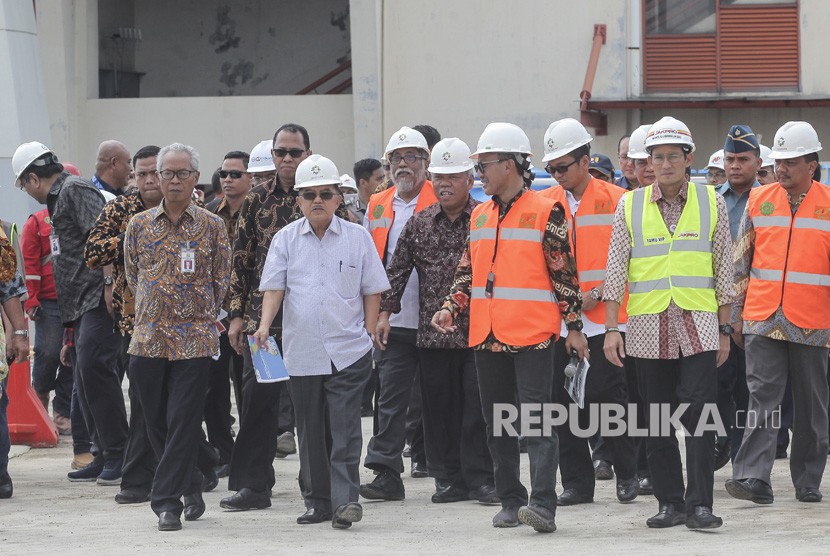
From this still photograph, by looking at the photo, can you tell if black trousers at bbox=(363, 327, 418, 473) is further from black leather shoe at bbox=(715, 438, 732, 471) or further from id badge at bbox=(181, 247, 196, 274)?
black leather shoe at bbox=(715, 438, 732, 471)

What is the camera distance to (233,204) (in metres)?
10.5

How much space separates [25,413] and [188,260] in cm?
430

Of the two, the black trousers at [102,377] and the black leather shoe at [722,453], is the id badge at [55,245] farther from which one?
the black leather shoe at [722,453]

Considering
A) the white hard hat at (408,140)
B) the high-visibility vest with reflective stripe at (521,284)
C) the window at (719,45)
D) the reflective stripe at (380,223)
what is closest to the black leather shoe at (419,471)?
the reflective stripe at (380,223)

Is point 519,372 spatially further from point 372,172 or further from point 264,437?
point 372,172

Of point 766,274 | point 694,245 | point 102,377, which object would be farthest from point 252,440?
point 766,274

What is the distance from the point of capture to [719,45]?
21734mm

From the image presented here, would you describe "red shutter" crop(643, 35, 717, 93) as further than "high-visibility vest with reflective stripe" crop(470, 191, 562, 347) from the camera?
Yes

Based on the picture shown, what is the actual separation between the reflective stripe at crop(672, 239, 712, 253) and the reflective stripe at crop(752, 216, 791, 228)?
4.08 feet

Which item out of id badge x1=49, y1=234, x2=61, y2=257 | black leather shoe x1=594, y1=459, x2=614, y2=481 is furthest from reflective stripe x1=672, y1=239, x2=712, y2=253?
id badge x1=49, y1=234, x2=61, y2=257

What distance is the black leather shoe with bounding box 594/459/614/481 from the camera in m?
10.1

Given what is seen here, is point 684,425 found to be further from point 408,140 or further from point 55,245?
point 55,245

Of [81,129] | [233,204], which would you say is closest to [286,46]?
[81,129]

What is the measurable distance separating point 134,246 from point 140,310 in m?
0.38
